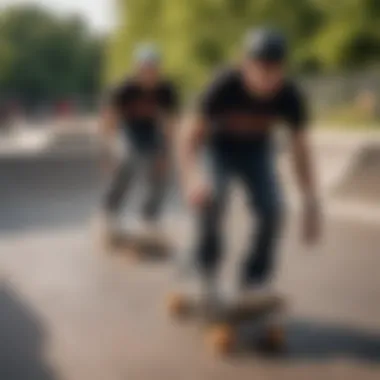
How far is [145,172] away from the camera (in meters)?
7.21

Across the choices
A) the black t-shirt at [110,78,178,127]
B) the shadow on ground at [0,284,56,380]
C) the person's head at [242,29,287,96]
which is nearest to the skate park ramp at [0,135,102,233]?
the black t-shirt at [110,78,178,127]

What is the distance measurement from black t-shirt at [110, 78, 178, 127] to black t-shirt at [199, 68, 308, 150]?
2.43 meters

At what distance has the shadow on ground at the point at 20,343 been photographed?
3.85m

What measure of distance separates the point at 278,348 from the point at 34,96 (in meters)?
66.6

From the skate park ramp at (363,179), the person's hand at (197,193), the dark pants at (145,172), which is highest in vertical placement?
the skate park ramp at (363,179)

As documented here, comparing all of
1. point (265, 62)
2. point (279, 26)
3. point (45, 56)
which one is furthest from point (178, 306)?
point (45, 56)

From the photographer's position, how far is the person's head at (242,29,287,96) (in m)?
4.07

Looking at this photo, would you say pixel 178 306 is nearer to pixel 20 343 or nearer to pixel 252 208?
pixel 252 208

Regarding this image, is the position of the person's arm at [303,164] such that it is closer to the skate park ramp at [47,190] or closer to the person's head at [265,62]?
the person's head at [265,62]

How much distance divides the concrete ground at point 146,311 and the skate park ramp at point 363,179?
79 cm

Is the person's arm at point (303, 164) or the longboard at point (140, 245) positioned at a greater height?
the longboard at point (140, 245)

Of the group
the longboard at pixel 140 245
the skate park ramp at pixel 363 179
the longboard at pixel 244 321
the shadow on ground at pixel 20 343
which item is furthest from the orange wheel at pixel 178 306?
the skate park ramp at pixel 363 179

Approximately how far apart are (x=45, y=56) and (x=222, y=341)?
69.3 meters

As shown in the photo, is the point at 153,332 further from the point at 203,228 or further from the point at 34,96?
the point at 34,96
